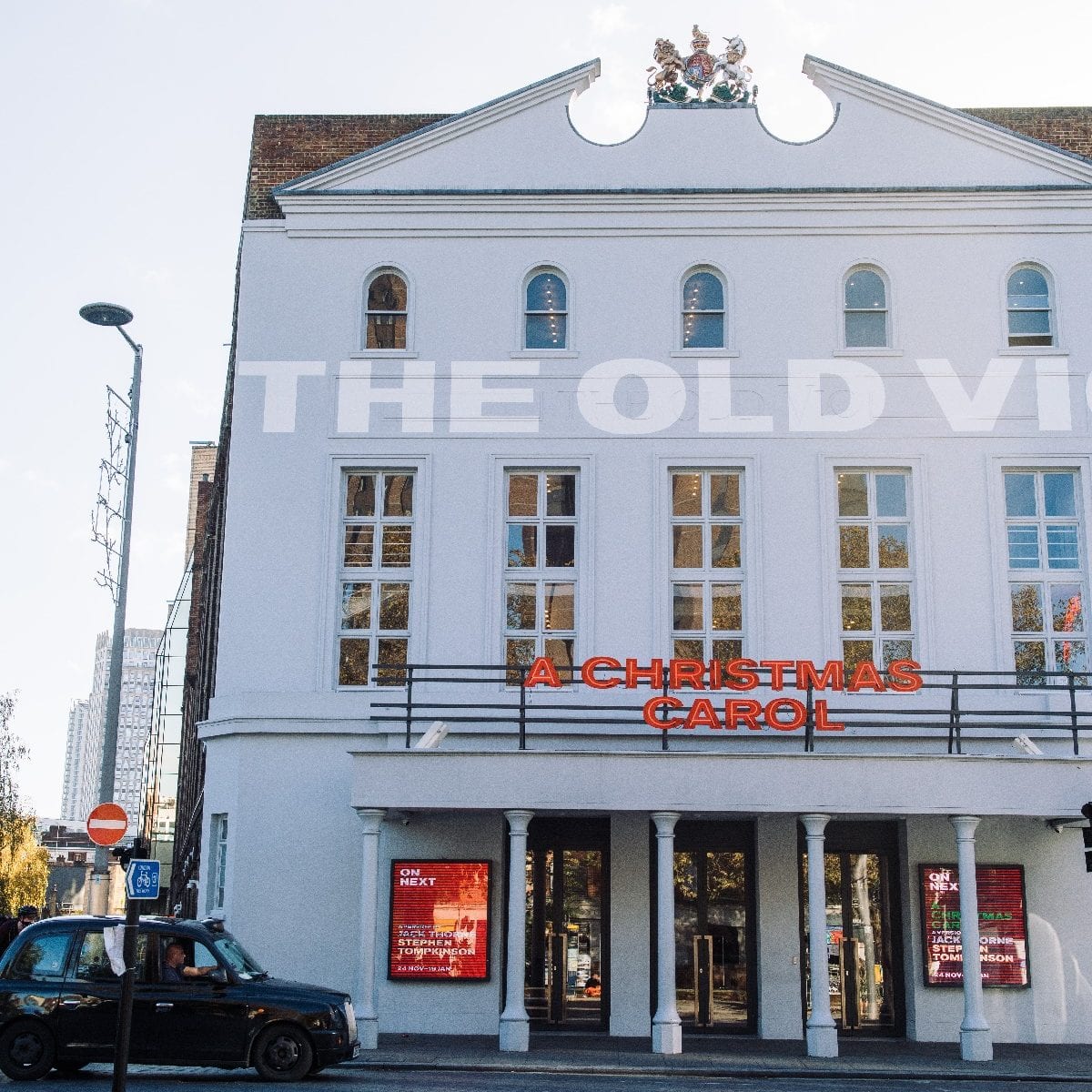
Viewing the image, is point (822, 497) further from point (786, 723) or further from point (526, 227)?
point (526, 227)

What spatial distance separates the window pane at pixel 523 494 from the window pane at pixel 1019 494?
7.29 m

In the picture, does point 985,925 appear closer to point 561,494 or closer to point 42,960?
point 561,494

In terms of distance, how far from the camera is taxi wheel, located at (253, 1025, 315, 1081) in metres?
15.7

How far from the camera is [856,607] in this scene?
22031mm

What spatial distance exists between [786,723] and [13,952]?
10224 millimetres

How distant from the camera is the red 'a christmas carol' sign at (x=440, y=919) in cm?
2059

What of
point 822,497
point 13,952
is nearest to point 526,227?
point 822,497

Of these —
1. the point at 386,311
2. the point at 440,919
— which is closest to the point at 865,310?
the point at 386,311

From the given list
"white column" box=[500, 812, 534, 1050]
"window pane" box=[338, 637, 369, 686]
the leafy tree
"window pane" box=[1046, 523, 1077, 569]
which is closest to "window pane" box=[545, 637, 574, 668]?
"window pane" box=[338, 637, 369, 686]

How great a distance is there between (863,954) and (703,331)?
9.87 metres

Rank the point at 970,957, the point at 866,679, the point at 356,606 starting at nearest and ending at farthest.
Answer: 1. the point at 970,957
2. the point at 866,679
3. the point at 356,606

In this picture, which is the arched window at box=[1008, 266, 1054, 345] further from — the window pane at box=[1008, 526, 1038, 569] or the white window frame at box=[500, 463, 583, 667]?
the white window frame at box=[500, 463, 583, 667]

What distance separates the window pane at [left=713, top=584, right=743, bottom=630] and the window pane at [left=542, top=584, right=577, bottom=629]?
218 centimetres

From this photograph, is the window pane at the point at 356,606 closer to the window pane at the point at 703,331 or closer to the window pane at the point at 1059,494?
the window pane at the point at 703,331
